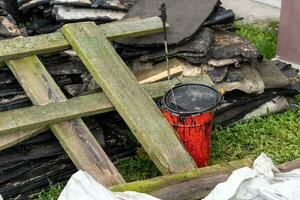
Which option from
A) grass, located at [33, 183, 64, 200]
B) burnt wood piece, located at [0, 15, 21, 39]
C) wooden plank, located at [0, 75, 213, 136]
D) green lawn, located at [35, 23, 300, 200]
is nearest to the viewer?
wooden plank, located at [0, 75, 213, 136]

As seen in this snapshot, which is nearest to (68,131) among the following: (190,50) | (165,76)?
(165,76)

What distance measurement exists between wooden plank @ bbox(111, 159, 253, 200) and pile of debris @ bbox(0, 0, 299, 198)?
0.85 metres

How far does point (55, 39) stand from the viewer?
444cm

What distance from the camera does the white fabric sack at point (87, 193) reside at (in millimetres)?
3098

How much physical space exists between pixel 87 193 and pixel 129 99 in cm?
109

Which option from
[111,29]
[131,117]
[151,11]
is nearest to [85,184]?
[131,117]

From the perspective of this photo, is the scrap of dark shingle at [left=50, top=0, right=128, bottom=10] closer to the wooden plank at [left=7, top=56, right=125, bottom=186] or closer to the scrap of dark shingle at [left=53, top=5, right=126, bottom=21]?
the scrap of dark shingle at [left=53, top=5, right=126, bottom=21]

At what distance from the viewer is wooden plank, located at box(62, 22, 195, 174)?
378 centimetres

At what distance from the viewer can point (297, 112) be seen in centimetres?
489

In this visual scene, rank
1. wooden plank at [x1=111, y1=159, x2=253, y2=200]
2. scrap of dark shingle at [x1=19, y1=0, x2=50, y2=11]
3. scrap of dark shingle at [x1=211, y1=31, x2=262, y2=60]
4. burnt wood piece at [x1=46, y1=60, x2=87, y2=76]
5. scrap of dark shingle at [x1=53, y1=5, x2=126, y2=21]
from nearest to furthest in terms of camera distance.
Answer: wooden plank at [x1=111, y1=159, x2=253, y2=200]
burnt wood piece at [x1=46, y1=60, x2=87, y2=76]
scrap of dark shingle at [x1=211, y1=31, x2=262, y2=60]
scrap of dark shingle at [x1=53, y1=5, x2=126, y2=21]
scrap of dark shingle at [x1=19, y1=0, x2=50, y2=11]

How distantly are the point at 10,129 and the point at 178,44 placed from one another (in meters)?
1.57

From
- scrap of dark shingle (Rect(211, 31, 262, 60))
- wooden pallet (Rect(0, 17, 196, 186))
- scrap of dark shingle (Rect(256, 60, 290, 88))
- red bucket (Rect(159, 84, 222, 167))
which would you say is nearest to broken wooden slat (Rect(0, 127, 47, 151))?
wooden pallet (Rect(0, 17, 196, 186))

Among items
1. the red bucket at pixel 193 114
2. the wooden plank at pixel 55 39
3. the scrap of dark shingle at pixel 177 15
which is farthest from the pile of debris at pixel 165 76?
the red bucket at pixel 193 114

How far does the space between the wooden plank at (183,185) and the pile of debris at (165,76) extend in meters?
0.85
